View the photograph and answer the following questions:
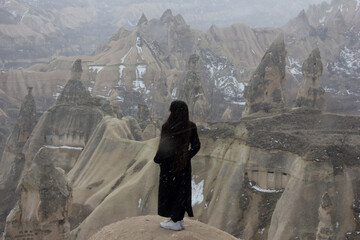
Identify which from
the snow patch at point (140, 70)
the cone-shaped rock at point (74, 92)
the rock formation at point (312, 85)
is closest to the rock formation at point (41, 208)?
the rock formation at point (312, 85)

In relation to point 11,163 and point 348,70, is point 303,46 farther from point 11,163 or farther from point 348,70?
point 11,163

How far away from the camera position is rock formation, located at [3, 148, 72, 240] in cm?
1427

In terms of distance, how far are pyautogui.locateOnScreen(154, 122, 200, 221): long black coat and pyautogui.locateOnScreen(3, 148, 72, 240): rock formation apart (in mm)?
7276

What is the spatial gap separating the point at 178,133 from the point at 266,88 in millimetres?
27312

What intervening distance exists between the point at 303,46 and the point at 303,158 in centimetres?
9138

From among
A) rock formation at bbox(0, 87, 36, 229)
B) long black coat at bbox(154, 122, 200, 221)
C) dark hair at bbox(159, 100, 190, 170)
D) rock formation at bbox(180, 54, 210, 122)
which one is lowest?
rock formation at bbox(0, 87, 36, 229)

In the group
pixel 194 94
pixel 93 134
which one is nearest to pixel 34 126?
pixel 93 134

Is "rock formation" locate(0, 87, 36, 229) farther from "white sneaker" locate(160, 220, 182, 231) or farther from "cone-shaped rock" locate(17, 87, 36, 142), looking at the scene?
"white sneaker" locate(160, 220, 182, 231)

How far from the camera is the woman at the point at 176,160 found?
780 cm

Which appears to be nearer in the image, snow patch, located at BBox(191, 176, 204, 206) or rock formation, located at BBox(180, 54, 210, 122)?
snow patch, located at BBox(191, 176, 204, 206)

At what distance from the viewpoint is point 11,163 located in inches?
1512

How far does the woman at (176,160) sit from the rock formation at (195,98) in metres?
31.2

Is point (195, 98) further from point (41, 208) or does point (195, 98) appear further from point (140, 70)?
point (140, 70)

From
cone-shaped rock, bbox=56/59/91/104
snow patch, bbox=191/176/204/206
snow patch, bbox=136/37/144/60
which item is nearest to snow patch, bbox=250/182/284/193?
snow patch, bbox=191/176/204/206
